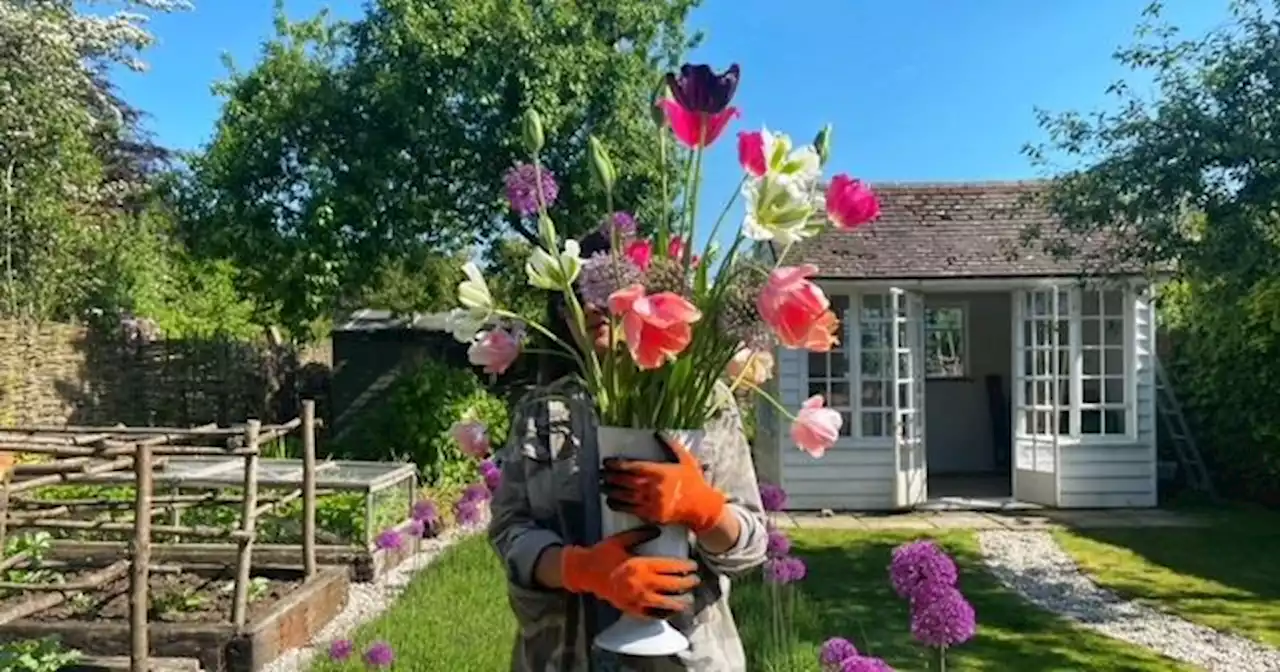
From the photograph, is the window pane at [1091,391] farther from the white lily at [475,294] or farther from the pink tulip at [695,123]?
the white lily at [475,294]

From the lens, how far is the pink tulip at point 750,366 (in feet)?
5.18

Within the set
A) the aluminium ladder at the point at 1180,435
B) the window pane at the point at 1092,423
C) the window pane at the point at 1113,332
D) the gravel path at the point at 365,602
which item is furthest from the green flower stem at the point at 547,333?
the aluminium ladder at the point at 1180,435

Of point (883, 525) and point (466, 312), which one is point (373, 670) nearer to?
point (466, 312)

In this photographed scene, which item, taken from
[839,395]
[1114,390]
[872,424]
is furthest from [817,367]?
[1114,390]

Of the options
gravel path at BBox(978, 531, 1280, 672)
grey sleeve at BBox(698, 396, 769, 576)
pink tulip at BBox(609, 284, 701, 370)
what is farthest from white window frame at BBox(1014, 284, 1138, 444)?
pink tulip at BBox(609, 284, 701, 370)

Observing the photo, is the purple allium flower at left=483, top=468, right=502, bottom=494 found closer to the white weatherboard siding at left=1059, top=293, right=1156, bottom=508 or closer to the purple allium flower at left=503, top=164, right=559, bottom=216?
the purple allium flower at left=503, top=164, right=559, bottom=216

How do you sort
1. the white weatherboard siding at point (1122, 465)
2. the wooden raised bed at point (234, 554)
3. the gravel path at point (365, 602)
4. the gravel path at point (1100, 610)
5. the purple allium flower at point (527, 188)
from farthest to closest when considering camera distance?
the white weatherboard siding at point (1122, 465)
the wooden raised bed at point (234, 554)
the gravel path at point (1100, 610)
the gravel path at point (365, 602)
the purple allium flower at point (527, 188)

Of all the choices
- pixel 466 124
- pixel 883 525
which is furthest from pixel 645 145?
pixel 883 525

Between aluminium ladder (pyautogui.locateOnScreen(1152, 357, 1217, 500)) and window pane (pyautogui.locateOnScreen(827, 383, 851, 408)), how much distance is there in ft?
9.56

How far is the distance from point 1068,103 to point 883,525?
3879 mm

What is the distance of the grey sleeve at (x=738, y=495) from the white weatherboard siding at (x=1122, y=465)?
882 centimetres

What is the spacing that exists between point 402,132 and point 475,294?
997 cm

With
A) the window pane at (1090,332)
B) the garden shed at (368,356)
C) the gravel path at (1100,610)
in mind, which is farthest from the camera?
the garden shed at (368,356)

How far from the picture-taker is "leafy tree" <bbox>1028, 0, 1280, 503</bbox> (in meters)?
5.71
